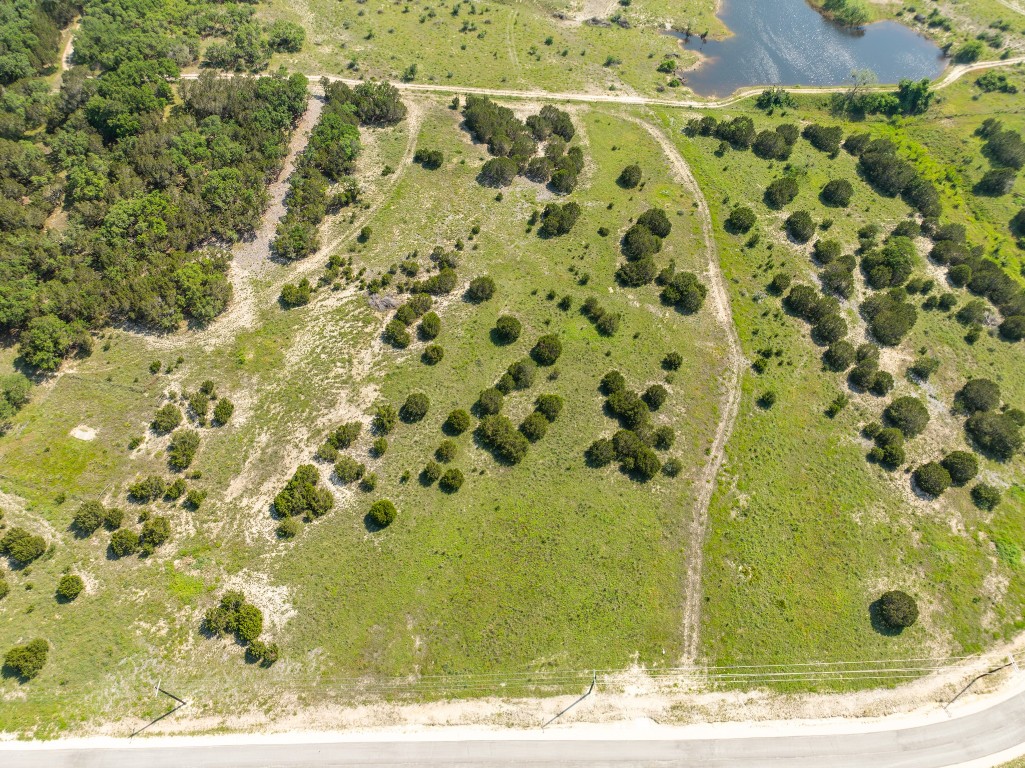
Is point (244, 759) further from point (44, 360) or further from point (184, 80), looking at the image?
point (184, 80)

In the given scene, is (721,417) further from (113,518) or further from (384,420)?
(113,518)

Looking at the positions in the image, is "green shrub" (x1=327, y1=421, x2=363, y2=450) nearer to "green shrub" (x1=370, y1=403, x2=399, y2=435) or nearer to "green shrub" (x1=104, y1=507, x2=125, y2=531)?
"green shrub" (x1=370, y1=403, x2=399, y2=435)

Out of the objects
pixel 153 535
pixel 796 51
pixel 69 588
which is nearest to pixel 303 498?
pixel 153 535

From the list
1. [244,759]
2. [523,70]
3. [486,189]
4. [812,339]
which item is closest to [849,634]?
[812,339]

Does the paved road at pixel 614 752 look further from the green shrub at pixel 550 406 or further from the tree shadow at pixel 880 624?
the green shrub at pixel 550 406

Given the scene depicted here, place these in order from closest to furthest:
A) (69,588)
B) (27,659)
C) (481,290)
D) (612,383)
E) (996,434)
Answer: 1. (27,659)
2. (69,588)
3. (996,434)
4. (612,383)
5. (481,290)

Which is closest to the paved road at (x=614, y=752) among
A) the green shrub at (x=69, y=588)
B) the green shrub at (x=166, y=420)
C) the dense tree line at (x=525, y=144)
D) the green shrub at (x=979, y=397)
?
the green shrub at (x=69, y=588)
